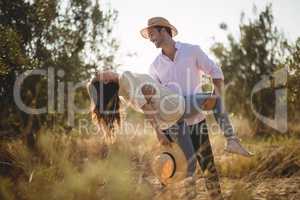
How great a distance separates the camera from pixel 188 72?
5324 millimetres

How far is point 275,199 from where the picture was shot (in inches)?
207

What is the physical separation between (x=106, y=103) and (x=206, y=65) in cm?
109

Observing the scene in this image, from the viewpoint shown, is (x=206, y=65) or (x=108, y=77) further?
(x=206, y=65)

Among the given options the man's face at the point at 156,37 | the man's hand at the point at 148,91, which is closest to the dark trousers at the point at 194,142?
the man's hand at the point at 148,91

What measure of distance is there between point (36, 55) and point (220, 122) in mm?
5719

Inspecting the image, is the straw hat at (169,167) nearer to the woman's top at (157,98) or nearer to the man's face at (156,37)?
the woman's top at (157,98)

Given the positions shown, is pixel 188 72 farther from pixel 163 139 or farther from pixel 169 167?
pixel 169 167

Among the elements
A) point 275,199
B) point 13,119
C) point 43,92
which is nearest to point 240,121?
point 43,92

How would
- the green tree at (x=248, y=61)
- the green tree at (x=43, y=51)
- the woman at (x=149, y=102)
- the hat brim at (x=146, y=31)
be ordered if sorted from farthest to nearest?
the green tree at (x=248, y=61) → the green tree at (x=43, y=51) → the hat brim at (x=146, y=31) → the woman at (x=149, y=102)

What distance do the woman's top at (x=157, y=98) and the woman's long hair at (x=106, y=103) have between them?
14 cm

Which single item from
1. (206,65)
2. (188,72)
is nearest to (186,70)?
(188,72)

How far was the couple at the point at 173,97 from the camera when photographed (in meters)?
4.92

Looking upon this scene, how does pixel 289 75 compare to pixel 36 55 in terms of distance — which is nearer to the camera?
pixel 36 55

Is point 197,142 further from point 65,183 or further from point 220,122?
point 65,183
